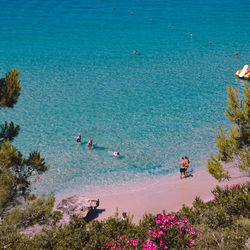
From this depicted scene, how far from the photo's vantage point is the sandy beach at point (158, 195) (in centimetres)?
1852

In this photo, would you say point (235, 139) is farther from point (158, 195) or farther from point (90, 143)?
point (90, 143)

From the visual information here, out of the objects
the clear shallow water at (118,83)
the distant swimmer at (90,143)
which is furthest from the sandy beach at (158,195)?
the distant swimmer at (90,143)

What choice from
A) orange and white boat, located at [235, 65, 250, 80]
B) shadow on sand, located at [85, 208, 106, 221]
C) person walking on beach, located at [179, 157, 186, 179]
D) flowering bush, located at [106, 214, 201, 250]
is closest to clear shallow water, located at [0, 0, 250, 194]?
orange and white boat, located at [235, 65, 250, 80]

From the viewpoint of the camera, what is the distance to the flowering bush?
13.7 metres

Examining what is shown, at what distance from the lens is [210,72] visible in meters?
36.3

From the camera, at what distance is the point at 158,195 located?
1975cm

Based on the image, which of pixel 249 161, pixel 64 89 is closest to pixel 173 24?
pixel 64 89

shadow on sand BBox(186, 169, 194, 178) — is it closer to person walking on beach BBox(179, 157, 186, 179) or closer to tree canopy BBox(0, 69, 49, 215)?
person walking on beach BBox(179, 157, 186, 179)

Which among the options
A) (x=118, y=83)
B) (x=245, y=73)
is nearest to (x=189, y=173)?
(x=118, y=83)

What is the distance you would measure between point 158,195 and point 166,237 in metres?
5.86

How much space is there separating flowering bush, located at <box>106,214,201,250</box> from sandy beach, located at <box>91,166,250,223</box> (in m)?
3.79

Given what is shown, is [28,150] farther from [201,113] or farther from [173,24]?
[173,24]

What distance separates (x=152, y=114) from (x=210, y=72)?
1151cm

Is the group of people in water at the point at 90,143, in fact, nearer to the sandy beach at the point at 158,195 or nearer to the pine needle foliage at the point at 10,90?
the sandy beach at the point at 158,195
